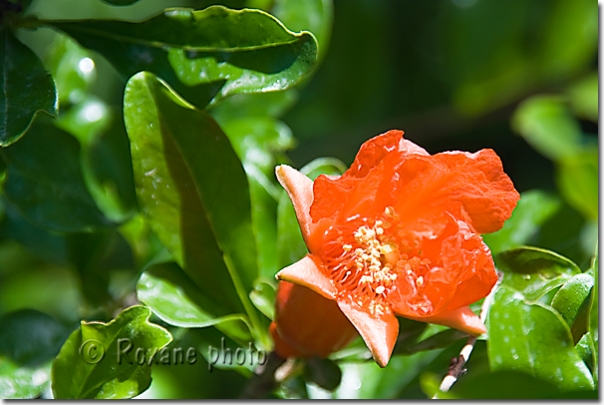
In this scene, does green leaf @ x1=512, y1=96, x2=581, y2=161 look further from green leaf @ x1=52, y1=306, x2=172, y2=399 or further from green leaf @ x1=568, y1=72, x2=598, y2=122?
green leaf @ x1=52, y1=306, x2=172, y2=399

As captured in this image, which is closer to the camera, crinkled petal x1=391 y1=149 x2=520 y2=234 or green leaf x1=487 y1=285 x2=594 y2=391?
green leaf x1=487 y1=285 x2=594 y2=391

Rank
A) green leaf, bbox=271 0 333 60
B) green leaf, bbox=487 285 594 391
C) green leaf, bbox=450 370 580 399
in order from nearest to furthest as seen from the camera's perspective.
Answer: green leaf, bbox=450 370 580 399
green leaf, bbox=487 285 594 391
green leaf, bbox=271 0 333 60

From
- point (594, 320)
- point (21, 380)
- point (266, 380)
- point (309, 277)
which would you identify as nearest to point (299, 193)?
point (309, 277)

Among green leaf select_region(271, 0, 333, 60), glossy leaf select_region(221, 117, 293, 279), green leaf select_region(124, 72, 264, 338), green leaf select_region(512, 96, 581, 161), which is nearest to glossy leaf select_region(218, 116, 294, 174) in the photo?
glossy leaf select_region(221, 117, 293, 279)

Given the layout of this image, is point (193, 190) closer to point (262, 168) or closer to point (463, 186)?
point (262, 168)

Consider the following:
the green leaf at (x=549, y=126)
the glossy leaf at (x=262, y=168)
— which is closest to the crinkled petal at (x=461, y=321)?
the glossy leaf at (x=262, y=168)

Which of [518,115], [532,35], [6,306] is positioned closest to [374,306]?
[518,115]
